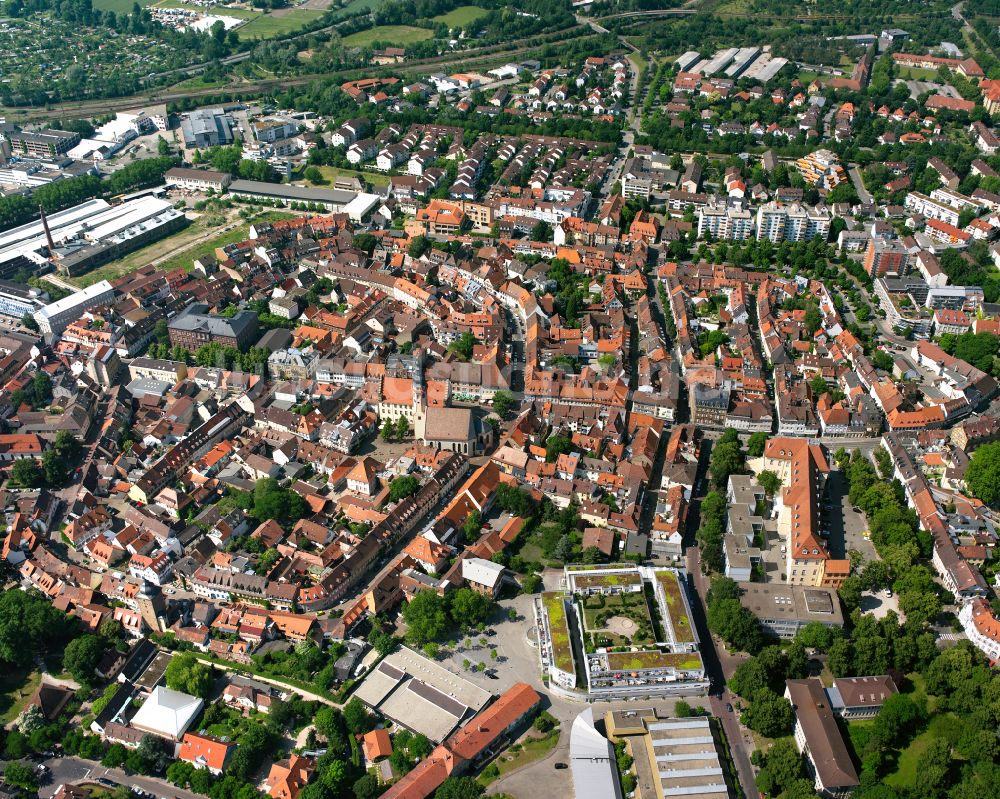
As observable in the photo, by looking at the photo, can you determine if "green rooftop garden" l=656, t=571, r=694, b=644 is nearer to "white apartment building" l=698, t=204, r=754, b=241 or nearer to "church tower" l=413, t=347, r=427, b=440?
"church tower" l=413, t=347, r=427, b=440

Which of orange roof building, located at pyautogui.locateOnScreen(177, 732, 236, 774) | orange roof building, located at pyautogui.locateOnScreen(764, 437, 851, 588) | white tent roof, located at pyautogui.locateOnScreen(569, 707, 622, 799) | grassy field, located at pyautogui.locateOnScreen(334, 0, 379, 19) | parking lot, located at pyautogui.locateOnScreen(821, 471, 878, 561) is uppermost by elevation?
grassy field, located at pyautogui.locateOnScreen(334, 0, 379, 19)

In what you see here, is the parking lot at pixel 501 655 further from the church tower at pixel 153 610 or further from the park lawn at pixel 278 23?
the park lawn at pixel 278 23

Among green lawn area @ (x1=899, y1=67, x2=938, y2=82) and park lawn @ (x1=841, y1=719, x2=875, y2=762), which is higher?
green lawn area @ (x1=899, y1=67, x2=938, y2=82)

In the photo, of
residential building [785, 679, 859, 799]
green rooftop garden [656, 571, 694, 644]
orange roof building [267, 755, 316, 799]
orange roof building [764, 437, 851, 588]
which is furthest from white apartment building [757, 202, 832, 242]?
orange roof building [267, 755, 316, 799]

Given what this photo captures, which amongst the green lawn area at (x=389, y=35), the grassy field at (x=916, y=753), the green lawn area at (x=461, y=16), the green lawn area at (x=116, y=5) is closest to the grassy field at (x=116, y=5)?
the green lawn area at (x=116, y=5)

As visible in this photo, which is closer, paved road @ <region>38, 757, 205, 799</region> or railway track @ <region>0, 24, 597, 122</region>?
paved road @ <region>38, 757, 205, 799</region>

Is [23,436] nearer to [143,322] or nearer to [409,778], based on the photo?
[143,322]
